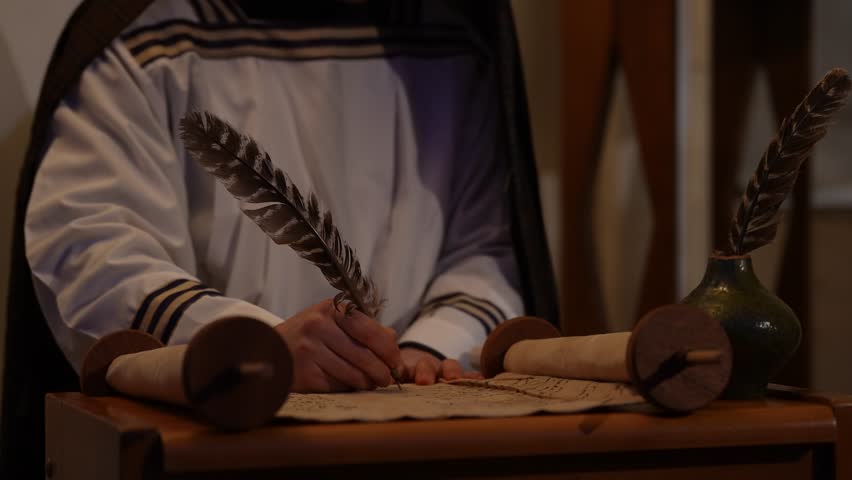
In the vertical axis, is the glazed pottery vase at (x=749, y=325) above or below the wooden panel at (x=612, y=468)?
above

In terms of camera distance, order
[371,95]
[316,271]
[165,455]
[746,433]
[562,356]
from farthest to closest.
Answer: [371,95]
[316,271]
[562,356]
[746,433]
[165,455]

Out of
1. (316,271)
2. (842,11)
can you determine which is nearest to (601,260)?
(842,11)

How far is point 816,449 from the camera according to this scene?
44.5 inches

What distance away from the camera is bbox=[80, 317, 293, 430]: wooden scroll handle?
95 cm

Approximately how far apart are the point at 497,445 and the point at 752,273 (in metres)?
0.38

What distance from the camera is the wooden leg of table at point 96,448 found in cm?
95

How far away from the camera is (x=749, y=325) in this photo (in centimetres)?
119

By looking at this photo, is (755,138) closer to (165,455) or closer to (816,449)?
(816,449)

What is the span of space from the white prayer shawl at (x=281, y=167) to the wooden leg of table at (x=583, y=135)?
0.50m

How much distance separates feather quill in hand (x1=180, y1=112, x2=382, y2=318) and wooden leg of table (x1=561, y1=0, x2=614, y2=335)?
4.86 ft

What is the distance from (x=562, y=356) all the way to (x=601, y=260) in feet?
5.51

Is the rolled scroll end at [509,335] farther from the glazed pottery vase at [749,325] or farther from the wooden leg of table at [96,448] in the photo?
the wooden leg of table at [96,448]

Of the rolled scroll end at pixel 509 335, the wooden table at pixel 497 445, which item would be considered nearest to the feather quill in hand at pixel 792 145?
the wooden table at pixel 497 445

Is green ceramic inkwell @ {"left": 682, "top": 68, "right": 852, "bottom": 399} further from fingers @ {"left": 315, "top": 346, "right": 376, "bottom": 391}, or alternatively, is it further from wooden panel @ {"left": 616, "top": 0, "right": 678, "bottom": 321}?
wooden panel @ {"left": 616, "top": 0, "right": 678, "bottom": 321}
